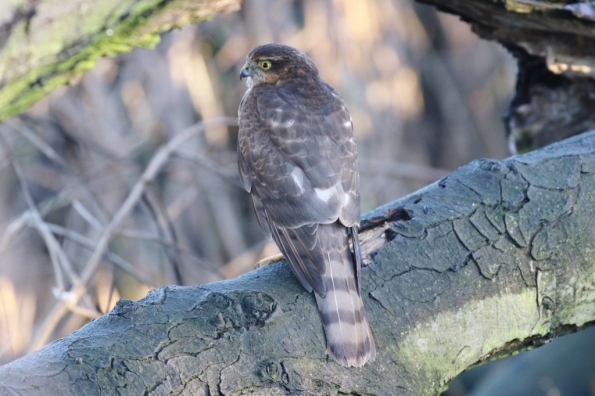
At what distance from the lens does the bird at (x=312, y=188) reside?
7.98ft

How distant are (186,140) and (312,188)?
3.18 meters

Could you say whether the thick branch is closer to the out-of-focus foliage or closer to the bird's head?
the bird's head

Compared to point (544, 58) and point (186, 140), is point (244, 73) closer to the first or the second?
point (544, 58)

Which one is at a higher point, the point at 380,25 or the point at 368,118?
the point at 380,25

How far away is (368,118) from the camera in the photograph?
662 centimetres

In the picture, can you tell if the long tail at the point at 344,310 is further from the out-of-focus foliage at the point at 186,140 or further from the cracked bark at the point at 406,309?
the out-of-focus foliage at the point at 186,140

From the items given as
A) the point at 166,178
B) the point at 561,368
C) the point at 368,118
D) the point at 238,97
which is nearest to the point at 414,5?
the point at 368,118

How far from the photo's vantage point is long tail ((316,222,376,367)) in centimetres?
229

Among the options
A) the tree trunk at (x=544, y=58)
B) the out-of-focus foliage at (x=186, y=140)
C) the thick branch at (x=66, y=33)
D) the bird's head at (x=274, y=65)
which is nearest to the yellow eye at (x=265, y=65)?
the bird's head at (x=274, y=65)

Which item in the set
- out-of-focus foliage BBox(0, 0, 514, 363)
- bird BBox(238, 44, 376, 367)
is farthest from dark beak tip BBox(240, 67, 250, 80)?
out-of-focus foliage BBox(0, 0, 514, 363)

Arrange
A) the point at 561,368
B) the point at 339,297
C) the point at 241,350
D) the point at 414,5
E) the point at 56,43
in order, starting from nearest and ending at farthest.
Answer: the point at 241,350
the point at 339,297
the point at 56,43
the point at 561,368
the point at 414,5

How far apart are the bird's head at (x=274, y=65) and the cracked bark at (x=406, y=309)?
112 centimetres

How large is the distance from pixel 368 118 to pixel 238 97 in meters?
1.17

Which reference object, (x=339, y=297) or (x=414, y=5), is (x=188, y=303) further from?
(x=414, y=5)
